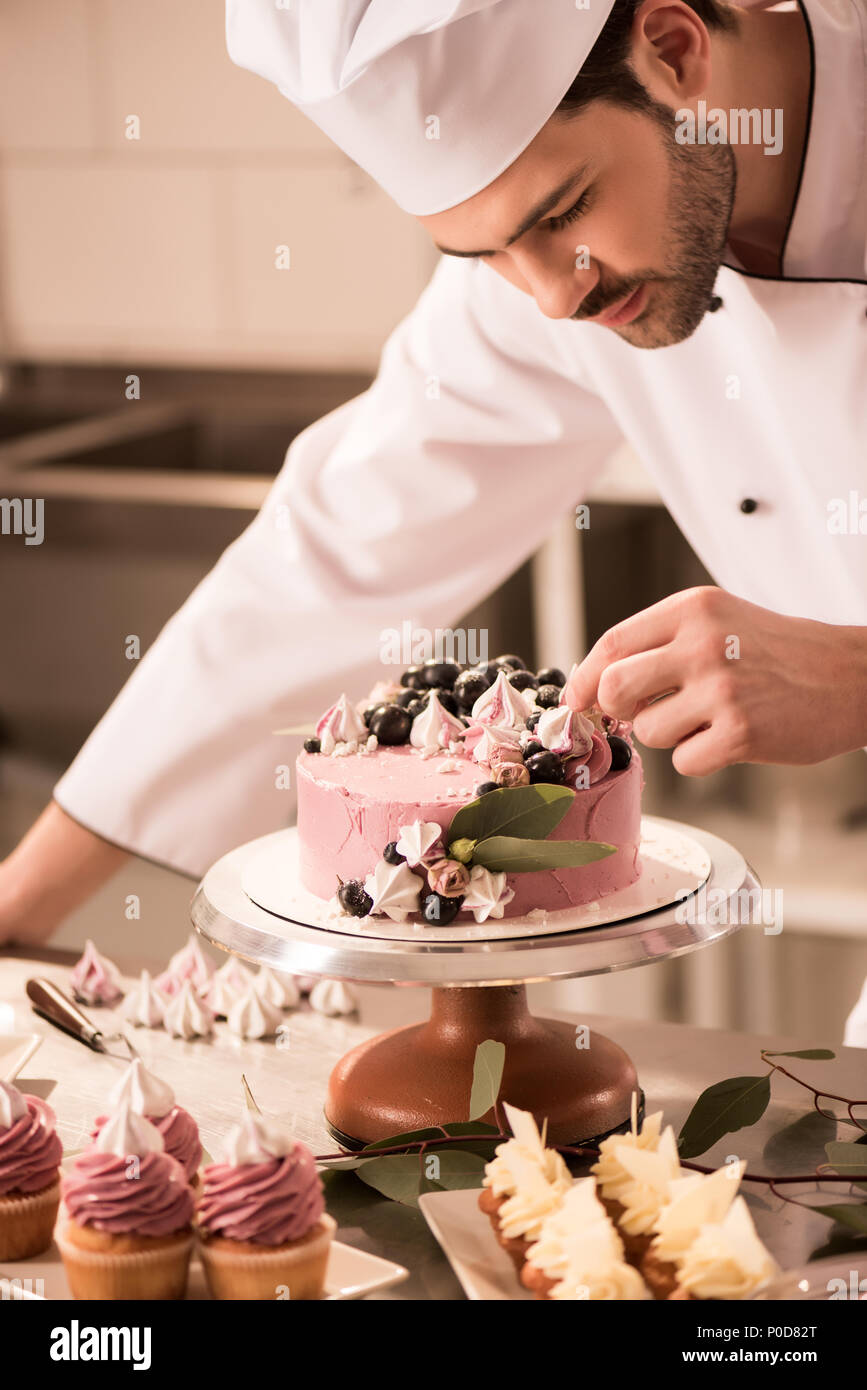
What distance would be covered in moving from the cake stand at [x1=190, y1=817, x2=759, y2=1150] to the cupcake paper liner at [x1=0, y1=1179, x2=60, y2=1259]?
0.19 metres

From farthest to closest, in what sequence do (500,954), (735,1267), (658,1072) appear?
(658,1072) → (500,954) → (735,1267)

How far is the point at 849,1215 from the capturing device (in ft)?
2.93

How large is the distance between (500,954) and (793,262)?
69 centimetres

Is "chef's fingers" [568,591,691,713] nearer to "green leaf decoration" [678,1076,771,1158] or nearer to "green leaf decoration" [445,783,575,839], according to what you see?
"green leaf decoration" [445,783,575,839]

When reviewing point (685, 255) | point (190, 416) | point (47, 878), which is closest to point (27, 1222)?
point (47, 878)

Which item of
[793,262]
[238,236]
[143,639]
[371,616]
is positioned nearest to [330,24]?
[793,262]

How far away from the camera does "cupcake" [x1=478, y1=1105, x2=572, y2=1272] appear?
2.76 ft

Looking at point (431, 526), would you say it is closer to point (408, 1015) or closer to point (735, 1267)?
point (408, 1015)

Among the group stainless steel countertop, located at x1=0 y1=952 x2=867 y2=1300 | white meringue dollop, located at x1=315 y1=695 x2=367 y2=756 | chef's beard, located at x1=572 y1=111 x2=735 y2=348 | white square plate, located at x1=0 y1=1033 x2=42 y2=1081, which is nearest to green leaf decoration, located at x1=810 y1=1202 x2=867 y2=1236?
stainless steel countertop, located at x1=0 y1=952 x2=867 y2=1300

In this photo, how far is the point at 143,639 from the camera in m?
2.70

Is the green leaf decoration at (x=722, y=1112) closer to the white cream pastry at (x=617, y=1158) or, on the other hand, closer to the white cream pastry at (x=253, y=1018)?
the white cream pastry at (x=617, y=1158)

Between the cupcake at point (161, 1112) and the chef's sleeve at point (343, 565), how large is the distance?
64cm

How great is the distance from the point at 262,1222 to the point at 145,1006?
49 cm

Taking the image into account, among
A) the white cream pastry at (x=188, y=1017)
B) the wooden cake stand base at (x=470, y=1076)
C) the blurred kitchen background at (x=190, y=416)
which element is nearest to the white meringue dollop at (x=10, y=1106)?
the wooden cake stand base at (x=470, y=1076)
